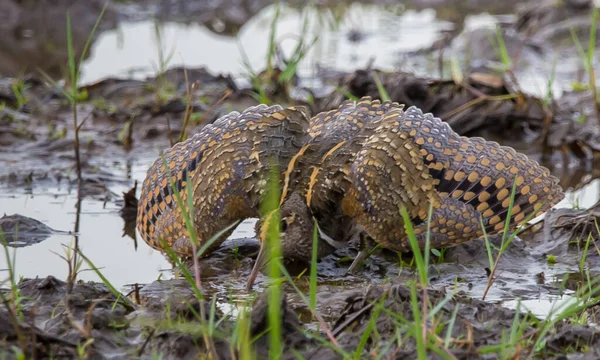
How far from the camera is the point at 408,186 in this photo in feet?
16.2

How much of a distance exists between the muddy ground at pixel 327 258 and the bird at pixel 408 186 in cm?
26

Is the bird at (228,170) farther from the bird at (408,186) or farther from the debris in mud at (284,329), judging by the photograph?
the debris in mud at (284,329)

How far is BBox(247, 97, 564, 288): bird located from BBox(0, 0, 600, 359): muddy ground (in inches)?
10.2

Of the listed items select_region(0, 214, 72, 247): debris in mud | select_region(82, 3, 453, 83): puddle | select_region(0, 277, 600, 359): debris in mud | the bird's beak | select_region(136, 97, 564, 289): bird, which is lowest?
select_region(0, 277, 600, 359): debris in mud

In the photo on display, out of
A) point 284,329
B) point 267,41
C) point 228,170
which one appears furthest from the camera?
point 267,41

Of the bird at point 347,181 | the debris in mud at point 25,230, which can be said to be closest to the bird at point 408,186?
the bird at point 347,181

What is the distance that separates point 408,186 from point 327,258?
700mm

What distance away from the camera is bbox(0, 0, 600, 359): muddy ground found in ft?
12.3

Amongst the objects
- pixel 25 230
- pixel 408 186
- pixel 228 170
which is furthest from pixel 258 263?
pixel 25 230

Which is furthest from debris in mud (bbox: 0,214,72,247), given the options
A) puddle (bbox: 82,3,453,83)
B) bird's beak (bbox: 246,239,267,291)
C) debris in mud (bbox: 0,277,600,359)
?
puddle (bbox: 82,3,453,83)

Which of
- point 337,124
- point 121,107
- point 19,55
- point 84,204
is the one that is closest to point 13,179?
point 84,204

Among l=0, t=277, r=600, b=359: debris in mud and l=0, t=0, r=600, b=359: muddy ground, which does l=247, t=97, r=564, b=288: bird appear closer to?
l=0, t=0, r=600, b=359: muddy ground

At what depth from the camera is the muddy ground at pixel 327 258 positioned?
3738mm

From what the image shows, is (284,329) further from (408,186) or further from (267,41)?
(267,41)
